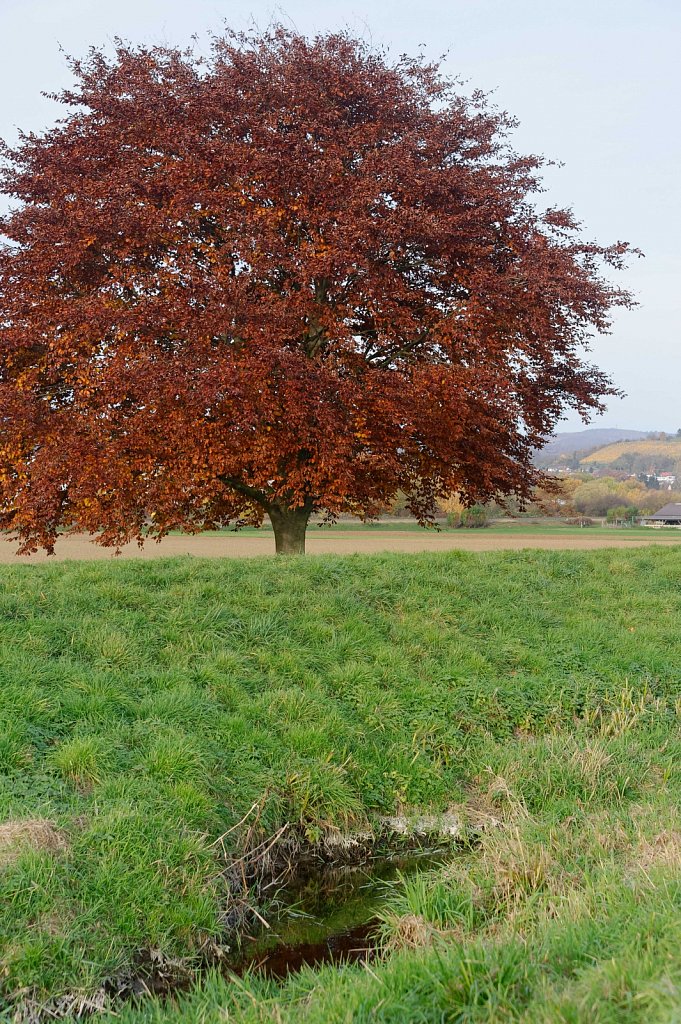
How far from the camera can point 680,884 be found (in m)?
5.19

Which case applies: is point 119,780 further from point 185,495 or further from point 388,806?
point 185,495

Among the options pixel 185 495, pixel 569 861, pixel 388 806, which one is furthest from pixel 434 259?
pixel 569 861

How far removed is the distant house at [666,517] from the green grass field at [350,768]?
59.8 metres

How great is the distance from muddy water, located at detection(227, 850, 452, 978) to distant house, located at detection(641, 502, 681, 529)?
65804 mm

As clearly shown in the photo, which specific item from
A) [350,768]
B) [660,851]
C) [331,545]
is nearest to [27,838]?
[350,768]

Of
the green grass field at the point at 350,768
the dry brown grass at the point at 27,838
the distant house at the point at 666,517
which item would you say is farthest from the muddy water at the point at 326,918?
the distant house at the point at 666,517

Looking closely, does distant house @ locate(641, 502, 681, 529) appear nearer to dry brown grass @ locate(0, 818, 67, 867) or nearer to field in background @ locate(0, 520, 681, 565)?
field in background @ locate(0, 520, 681, 565)

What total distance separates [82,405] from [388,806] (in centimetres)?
1012

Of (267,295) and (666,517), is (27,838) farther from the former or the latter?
(666,517)

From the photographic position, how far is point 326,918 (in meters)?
6.75

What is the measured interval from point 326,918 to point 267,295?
430 inches

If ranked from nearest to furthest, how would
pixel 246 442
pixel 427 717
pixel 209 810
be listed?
1. pixel 209 810
2. pixel 427 717
3. pixel 246 442

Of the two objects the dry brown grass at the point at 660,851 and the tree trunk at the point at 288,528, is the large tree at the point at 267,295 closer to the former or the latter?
the tree trunk at the point at 288,528

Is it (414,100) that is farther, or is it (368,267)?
(414,100)
